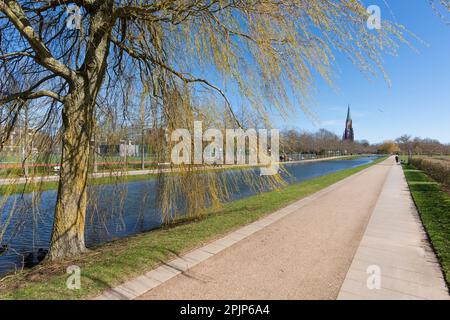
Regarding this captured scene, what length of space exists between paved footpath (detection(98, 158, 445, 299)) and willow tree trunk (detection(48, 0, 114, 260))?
1680mm

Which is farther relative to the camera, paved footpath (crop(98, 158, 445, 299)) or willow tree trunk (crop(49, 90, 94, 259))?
willow tree trunk (crop(49, 90, 94, 259))

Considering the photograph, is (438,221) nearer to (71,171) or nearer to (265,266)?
(265,266)

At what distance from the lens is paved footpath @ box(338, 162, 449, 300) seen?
279cm

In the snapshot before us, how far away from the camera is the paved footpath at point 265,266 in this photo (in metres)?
2.76
